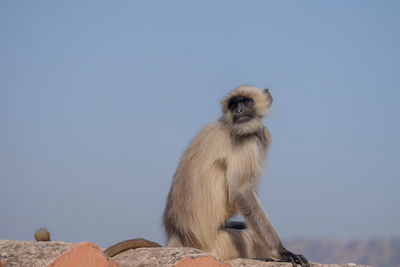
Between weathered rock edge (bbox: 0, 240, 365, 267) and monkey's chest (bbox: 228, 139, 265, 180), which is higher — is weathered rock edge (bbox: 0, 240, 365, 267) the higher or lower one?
the lower one

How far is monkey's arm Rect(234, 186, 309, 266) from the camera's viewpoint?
21.7ft

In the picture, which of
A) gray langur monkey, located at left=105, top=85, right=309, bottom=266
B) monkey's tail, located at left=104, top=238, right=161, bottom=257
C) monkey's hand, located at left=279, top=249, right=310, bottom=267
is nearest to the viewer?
monkey's tail, located at left=104, top=238, right=161, bottom=257

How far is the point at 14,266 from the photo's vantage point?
412cm

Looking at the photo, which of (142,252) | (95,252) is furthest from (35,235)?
(95,252)

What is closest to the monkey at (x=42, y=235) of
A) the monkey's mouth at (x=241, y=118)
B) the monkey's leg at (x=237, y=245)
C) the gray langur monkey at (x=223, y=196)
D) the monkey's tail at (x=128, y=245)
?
the monkey's tail at (x=128, y=245)

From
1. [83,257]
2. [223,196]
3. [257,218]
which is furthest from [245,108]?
[83,257]

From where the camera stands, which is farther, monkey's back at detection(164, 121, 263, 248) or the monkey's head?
the monkey's head

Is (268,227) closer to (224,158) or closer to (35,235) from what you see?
(224,158)

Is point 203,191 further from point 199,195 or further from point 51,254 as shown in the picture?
point 51,254

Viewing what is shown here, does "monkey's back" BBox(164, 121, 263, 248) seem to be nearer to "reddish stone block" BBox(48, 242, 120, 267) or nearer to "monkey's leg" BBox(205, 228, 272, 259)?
"monkey's leg" BBox(205, 228, 272, 259)

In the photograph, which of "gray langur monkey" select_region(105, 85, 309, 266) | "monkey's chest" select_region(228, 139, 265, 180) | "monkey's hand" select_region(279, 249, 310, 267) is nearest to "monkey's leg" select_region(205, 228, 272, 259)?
"gray langur monkey" select_region(105, 85, 309, 266)

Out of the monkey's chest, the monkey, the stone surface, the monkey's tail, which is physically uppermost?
the monkey's chest

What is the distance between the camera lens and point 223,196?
23.1ft

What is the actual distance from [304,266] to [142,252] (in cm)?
196
